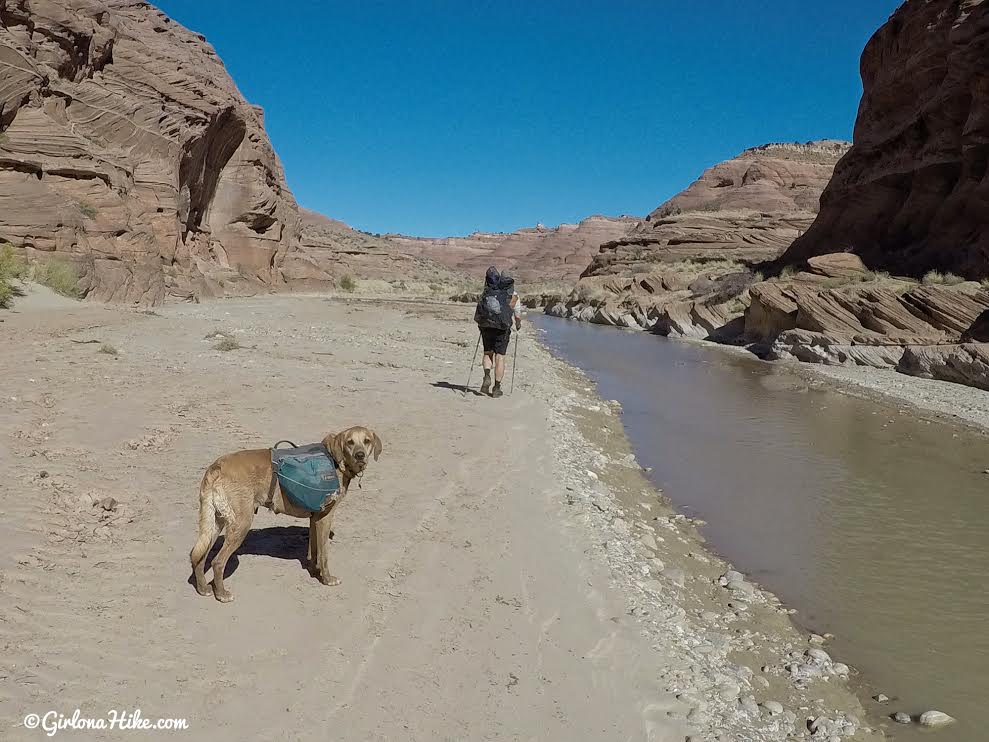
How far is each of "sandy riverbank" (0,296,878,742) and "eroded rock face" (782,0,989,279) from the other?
2384 cm

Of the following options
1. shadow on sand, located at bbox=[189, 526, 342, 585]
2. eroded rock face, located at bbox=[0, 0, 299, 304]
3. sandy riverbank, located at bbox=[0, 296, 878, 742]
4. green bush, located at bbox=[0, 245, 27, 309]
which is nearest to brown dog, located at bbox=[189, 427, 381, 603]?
sandy riverbank, located at bbox=[0, 296, 878, 742]

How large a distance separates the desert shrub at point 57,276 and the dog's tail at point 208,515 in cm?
1561

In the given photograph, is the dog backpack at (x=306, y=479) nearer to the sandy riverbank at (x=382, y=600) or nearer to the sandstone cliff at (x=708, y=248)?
the sandy riverbank at (x=382, y=600)

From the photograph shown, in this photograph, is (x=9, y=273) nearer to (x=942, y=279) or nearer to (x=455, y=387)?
(x=455, y=387)

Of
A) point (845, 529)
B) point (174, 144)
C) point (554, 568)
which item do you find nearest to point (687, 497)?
point (845, 529)

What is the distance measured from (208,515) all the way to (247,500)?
0.22m

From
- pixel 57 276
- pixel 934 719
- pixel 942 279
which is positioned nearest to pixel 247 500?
pixel 934 719

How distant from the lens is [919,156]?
30438 mm

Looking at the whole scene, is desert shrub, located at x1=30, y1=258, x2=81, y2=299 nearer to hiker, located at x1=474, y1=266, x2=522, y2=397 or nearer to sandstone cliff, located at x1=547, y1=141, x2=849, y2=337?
hiker, located at x1=474, y1=266, x2=522, y2=397

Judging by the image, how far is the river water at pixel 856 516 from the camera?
4.30 meters

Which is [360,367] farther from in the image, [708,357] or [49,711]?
[708,357]

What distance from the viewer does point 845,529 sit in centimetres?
667

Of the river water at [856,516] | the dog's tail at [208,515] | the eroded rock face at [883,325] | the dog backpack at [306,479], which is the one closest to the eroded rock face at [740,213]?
the eroded rock face at [883,325]

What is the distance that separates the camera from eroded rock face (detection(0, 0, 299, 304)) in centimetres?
1861
